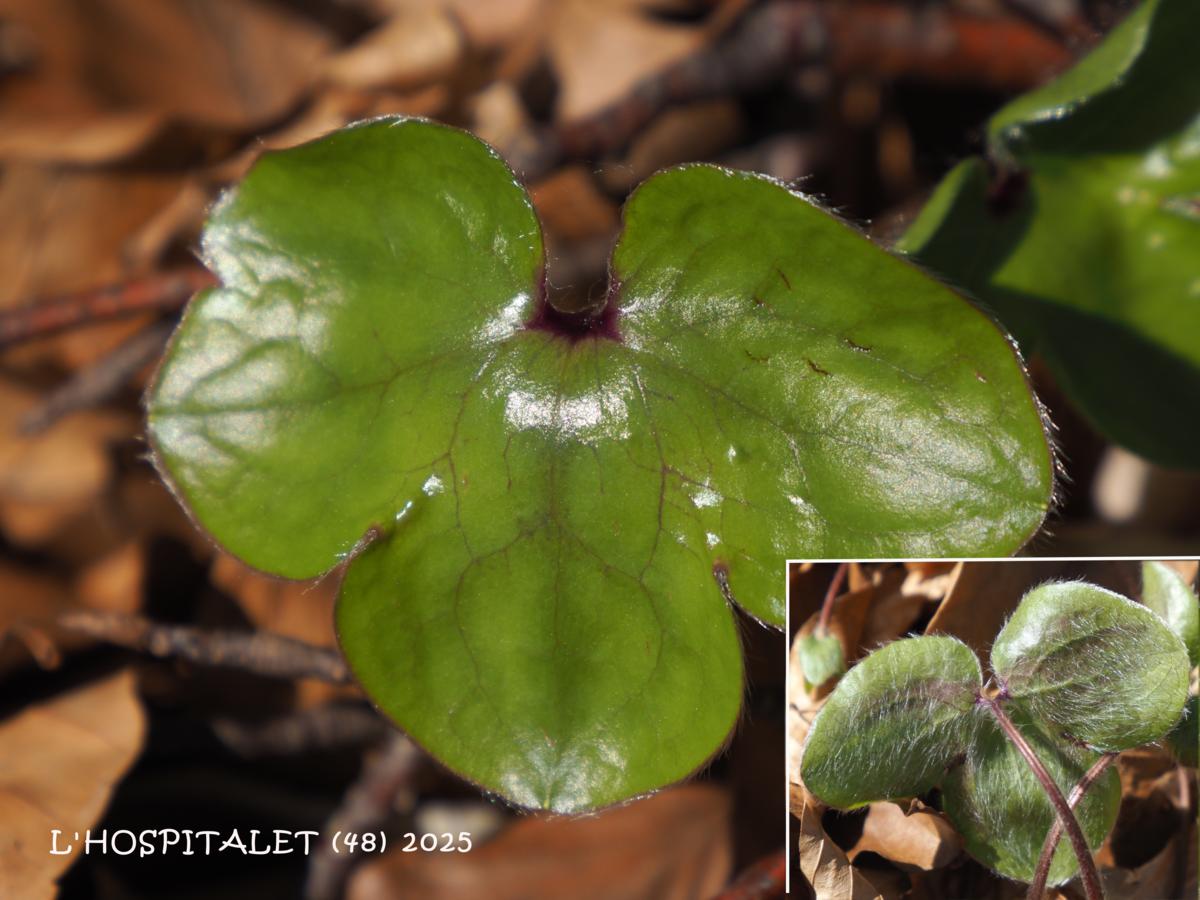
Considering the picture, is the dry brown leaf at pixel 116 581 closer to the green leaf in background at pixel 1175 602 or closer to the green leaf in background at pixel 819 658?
the green leaf in background at pixel 819 658

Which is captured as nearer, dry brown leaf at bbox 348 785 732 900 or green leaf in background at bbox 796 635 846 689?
green leaf in background at bbox 796 635 846 689

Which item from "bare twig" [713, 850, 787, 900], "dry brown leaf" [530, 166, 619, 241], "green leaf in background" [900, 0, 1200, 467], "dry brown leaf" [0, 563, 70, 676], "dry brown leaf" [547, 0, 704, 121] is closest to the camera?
"bare twig" [713, 850, 787, 900]

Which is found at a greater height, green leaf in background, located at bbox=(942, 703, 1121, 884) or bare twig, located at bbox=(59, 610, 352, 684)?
green leaf in background, located at bbox=(942, 703, 1121, 884)

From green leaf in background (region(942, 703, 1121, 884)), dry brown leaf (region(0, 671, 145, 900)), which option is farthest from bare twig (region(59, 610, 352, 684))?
green leaf in background (region(942, 703, 1121, 884))

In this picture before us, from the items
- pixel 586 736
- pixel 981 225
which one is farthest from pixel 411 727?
pixel 981 225

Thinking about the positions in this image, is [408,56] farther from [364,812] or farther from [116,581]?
[364,812]

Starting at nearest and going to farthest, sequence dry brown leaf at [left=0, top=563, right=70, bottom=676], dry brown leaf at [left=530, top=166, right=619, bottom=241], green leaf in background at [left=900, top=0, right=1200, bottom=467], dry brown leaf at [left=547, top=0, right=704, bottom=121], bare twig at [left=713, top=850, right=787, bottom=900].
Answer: bare twig at [left=713, top=850, right=787, bottom=900] → green leaf in background at [left=900, top=0, right=1200, bottom=467] → dry brown leaf at [left=0, top=563, right=70, bottom=676] → dry brown leaf at [left=530, top=166, right=619, bottom=241] → dry brown leaf at [left=547, top=0, right=704, bottom=121]

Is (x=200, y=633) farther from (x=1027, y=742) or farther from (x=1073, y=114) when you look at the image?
(x=1073, y=114)

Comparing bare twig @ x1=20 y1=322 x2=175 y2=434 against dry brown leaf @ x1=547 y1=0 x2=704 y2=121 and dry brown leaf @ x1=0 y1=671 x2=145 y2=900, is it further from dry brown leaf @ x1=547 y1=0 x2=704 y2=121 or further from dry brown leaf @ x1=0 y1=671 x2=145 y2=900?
dry brown leaf @ x1=547 y1=0 x2=704 y2=121
